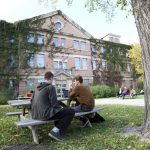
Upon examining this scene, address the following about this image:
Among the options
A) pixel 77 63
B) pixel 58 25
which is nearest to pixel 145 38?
pixel 58 25

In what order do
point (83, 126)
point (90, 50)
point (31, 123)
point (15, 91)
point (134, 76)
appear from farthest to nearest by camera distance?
point (134, 76)
point (90, 50)
point (15, 91)
point (83, 126)
point (31, 123)

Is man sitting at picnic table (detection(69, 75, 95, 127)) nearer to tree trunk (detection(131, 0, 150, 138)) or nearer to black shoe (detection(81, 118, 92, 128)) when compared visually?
black shoe (detection(81, 118, 92, 128))

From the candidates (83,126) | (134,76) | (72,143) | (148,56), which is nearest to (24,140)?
(72,143)

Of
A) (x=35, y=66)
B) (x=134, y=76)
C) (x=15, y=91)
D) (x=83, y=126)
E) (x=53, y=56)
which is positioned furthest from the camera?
(x=134, y=76)

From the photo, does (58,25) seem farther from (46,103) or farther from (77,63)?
(46,103)

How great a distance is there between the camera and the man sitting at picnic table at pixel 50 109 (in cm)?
655

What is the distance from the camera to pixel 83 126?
8367 millimetres

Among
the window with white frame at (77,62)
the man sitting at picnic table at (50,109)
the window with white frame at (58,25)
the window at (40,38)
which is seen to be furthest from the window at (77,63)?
the man sitting at picnic table at (50,109)

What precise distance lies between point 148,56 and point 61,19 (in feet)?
115

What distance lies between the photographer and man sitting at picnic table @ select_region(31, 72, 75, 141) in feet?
21.5

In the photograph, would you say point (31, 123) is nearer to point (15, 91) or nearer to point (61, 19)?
Answer: point (15, 91)

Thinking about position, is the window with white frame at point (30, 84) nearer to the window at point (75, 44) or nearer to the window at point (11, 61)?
the window at point (11, 61)

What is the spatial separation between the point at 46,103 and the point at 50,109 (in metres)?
0.16

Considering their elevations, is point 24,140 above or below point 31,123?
below
